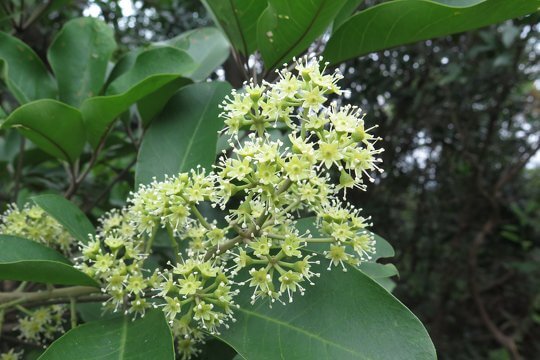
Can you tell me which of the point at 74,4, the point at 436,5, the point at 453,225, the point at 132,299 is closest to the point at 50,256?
the point at 132,299

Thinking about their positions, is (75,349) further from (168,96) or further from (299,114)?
(168,96)

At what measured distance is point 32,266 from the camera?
111 centimetres

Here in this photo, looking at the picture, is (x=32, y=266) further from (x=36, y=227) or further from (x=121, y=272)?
(x=36, y=227)

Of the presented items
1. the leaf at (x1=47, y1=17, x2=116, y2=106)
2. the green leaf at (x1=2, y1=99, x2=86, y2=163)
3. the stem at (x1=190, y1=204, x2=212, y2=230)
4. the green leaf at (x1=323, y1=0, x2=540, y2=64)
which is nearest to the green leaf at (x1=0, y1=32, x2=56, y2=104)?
the leaf at (x1=47, y1=17, x2=116, y2=106)

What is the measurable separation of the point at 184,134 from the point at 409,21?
0.68 meters

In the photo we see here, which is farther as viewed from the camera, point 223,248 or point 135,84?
point 135,84

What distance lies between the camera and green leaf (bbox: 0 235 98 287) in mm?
1105

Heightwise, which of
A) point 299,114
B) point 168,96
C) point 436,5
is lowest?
point 168,96

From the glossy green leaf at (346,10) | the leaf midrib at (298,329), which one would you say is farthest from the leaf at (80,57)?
the leaf midrib at (298,329)

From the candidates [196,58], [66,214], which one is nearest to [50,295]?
[66,214]

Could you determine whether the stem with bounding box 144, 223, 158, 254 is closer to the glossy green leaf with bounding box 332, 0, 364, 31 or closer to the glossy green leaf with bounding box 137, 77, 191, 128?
the glossy green leaf with bounding box 137, 77, 191, 128

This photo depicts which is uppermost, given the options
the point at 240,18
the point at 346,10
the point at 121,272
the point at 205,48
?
the point at 346,10

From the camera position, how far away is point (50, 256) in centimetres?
127

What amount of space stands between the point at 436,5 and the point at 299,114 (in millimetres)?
423
